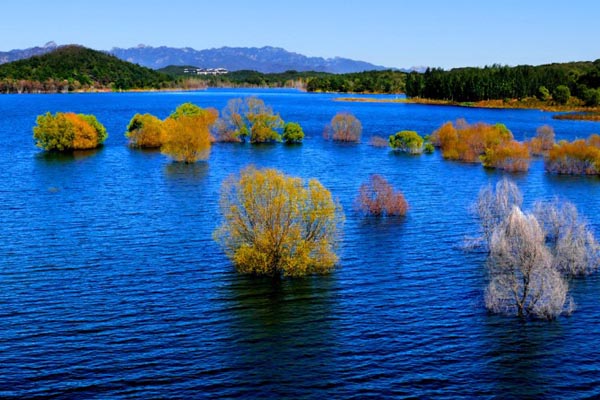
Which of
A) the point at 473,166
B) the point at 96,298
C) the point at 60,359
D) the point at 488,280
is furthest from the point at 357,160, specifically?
the point at 60,359

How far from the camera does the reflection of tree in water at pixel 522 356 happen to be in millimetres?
32875

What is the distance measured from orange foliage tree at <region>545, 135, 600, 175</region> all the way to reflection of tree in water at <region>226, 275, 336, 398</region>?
7086cm

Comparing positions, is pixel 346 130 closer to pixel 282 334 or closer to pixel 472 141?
pixel 472 141

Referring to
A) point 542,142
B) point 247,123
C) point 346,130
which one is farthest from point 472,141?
point 247,123

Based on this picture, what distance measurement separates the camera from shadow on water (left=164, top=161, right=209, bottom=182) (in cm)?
9512

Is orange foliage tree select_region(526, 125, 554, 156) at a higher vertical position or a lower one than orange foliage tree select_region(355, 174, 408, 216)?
higher

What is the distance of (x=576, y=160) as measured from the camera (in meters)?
104

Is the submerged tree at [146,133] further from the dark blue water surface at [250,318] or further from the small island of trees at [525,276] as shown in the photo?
the small island of trees at [525,276]

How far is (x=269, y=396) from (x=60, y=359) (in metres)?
12.8

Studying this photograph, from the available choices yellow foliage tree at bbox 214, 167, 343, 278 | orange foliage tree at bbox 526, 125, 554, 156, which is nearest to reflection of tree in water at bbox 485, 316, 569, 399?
yellow foliage tree at bbox 214, 167, 343, 278

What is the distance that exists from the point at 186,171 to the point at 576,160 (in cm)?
6640

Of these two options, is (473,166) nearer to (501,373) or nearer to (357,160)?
(357,160)

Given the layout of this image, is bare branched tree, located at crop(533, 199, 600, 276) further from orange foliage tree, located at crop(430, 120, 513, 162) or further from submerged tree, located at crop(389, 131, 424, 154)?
submerged tree, located at crop(389, 131, 424, 154)

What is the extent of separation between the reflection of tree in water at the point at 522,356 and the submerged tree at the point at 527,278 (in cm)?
122
